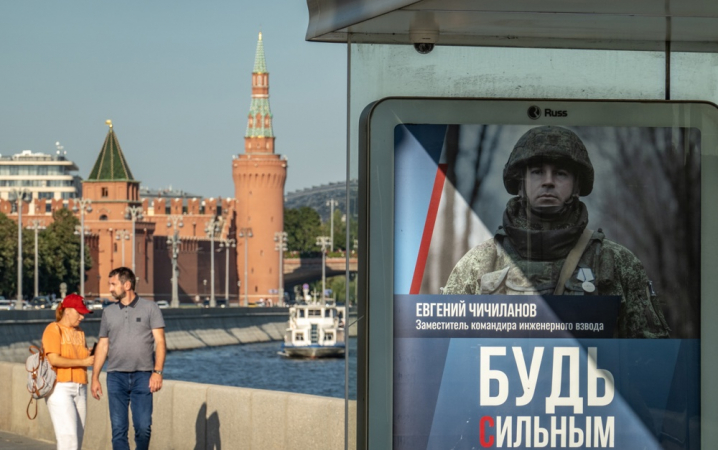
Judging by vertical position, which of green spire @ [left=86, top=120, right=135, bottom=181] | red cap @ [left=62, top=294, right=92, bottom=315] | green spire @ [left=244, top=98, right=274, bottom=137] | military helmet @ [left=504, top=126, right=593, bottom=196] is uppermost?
green spire @ [left=244, top=98, right=274, bottom=137]

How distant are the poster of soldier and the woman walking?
13.6 ft

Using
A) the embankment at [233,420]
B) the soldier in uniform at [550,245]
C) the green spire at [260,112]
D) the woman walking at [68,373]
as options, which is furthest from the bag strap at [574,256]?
the green spire at [260,112]

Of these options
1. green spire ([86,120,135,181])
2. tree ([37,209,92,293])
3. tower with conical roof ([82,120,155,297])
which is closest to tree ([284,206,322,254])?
tower with conical roof ([82,120,155,297])

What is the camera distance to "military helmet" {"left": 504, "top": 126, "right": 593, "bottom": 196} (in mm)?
2354

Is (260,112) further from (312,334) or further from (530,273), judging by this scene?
(530,273)

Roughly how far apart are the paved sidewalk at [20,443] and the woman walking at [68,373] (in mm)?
1900

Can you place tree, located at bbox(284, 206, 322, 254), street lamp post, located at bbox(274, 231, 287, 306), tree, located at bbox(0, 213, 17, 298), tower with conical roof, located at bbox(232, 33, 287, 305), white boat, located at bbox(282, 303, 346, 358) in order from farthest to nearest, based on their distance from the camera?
tree, located at bbox(284, 206, 322, 254)
tower with conical roof, located at bbox(232, 33, 287, 305)
street lamp post, located at bbox(274, 231, 287, 306)
tree, located at bbox(0, 213, 17, 298)
white boat, located at bbox(282, 303, 346, 358)

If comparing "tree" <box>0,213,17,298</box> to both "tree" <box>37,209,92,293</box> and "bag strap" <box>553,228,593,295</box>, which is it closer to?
"tree" <box>37,209,92,293</box>

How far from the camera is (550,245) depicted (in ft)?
7.73

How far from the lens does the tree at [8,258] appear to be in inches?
2569

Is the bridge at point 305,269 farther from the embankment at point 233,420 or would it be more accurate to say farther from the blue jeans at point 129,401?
the blue jeans at point 129,401

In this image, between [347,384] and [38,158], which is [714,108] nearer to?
[347,384]

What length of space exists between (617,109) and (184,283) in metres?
A: 92.4

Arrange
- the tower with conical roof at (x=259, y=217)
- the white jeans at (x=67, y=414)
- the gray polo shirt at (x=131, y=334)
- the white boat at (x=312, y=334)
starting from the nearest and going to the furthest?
the gray polo shirt at (x=131, y=334), the white jeans at (x=67, y=414), the white boat at (x=312, y=334), the tower with conical roof at (x=259, y=217)
